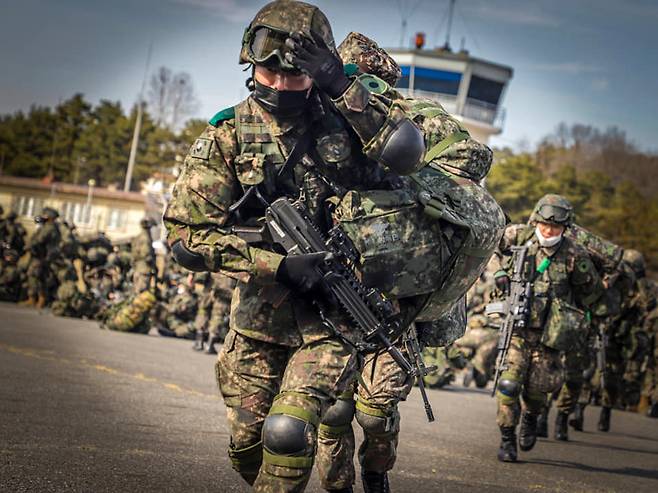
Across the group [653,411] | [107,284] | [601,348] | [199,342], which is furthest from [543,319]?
[107,284]

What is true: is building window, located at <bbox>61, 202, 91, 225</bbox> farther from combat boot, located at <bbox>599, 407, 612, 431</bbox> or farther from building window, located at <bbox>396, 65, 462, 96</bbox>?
combat boot, located at <bbox>599, 407, 612, 431</bbox>

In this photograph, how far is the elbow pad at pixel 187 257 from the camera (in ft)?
14.7

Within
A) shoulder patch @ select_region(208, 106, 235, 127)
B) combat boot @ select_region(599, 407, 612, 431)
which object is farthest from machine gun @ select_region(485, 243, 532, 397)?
shoulder patch @ select_region(208, 106, 235, 127)

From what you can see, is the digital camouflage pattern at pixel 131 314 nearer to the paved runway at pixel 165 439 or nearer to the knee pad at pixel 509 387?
the paved runway at pixel 165 439

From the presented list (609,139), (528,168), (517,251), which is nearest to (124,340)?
(517,251)

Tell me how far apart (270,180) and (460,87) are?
5074 cm

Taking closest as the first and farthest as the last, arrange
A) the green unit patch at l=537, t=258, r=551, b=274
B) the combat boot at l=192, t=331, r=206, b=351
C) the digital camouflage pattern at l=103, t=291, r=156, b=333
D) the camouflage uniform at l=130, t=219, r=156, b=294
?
1. the green unit patch at l=537, t=258, r=551, b=274
2. the combat boot at l=192, t=331, r=206, b=351
3. the digital camouflage pattern at l=103, t=291, r=156, b=333
4. the camouflage uniform at l=130, t=219, r=156, b=294

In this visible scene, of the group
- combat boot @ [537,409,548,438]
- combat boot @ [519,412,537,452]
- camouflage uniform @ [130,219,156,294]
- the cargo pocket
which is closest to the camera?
the cargo pocket

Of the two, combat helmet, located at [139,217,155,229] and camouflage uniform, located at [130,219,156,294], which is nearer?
camouflage uniform, located at [130,219,156,294]

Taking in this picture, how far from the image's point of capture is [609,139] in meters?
88.8

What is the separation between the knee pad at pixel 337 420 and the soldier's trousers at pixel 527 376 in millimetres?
3891

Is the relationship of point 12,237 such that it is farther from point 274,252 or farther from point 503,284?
point 274,252

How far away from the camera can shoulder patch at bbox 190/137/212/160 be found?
4.55 m

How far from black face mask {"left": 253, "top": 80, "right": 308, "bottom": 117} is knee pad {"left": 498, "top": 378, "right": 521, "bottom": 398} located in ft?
17.3
